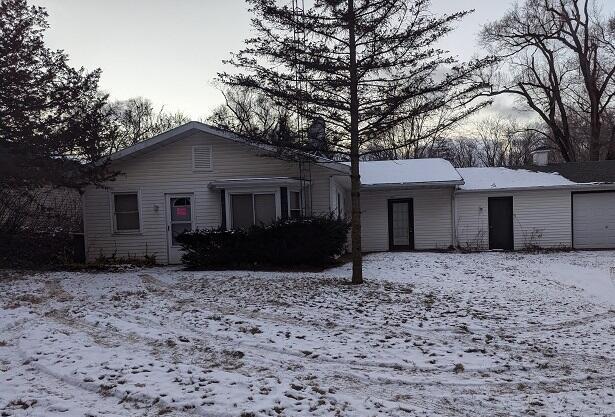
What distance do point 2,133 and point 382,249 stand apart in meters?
12.9

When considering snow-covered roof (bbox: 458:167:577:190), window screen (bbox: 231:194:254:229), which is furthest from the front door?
snow-covered roof (bbox: 458:167:577:190)

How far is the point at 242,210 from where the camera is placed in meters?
14.7

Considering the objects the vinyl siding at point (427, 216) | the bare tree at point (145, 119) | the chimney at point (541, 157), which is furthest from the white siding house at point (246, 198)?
the bare tree at point (145, 119)

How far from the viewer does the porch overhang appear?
1414 cm

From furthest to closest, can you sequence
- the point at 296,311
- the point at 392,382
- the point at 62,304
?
the point at 62,304 → the point at 296,311 → the point at 392,382

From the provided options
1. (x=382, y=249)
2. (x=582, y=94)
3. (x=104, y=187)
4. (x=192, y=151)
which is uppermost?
(x=582, y=94)

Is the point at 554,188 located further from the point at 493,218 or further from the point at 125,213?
the point at 125,213

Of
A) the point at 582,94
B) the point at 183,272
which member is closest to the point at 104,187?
the point at 183,272

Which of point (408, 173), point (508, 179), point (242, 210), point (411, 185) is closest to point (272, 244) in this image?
point (242, 210)

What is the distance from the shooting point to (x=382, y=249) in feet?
61.6

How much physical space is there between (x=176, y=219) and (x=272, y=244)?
169 inches

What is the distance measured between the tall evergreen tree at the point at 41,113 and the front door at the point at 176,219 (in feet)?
8.32

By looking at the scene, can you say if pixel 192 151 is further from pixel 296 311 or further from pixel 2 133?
pixel 296 311

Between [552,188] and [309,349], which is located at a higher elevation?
[552,188]
